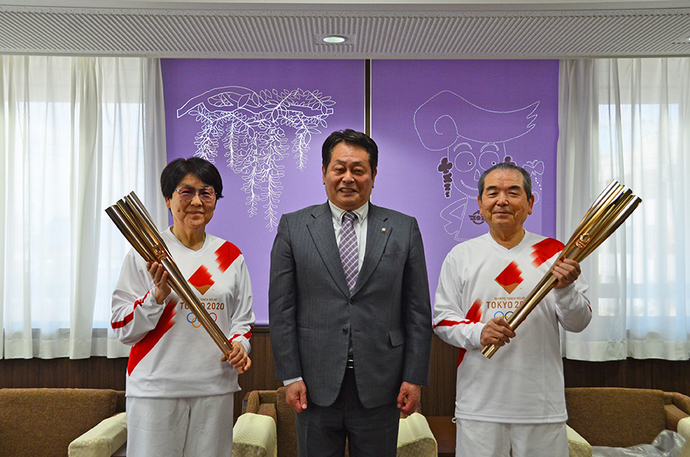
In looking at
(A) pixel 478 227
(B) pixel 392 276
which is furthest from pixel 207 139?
(B) pixel 392 276

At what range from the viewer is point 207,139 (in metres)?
3.90

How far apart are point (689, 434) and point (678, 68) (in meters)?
2.39

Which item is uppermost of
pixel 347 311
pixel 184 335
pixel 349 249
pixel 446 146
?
pixel 446 146

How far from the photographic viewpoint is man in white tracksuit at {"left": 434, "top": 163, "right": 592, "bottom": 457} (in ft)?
7.18

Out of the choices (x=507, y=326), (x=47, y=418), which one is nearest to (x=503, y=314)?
(x=507, y=326)

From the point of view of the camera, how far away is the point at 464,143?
12.8ft

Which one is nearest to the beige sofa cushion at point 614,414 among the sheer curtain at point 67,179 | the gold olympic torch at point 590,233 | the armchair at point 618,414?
the armchair at point 618,414

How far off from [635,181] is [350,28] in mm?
2258

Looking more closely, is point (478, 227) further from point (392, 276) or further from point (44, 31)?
point (44, 31)

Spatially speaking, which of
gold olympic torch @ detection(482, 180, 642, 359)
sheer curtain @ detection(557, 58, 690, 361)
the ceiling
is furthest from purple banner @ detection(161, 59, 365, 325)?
gold olympic torch @ detection(482, 180, 642, 359)

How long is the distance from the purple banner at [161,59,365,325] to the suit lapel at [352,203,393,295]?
5.77ft

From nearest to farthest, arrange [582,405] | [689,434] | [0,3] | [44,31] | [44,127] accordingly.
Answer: [0,3], [44,31], [689,434], [582,405], [44,127]

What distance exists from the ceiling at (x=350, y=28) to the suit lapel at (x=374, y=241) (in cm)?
116

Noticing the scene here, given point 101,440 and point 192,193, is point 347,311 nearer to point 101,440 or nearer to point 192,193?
point 192,193
